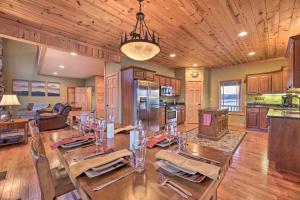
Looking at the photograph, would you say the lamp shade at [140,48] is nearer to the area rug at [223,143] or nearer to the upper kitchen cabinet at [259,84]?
the area rug at [223,143]

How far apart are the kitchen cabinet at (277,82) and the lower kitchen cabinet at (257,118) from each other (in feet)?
2.79

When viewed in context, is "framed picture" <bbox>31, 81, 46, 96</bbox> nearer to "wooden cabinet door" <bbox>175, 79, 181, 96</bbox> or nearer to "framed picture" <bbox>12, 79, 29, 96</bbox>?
"framed picture" <bbox>12, 79, 29, 96</bbox>

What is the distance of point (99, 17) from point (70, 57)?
139 inches

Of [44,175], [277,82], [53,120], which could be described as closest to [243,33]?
[277,82]

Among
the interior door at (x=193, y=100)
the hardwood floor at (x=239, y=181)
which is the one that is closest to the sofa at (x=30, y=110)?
the hardwood floor at (x=239, y=181)

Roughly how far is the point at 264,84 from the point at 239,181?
4799mm

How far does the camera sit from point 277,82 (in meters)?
5.18

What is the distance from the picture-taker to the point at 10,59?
24.8 ft

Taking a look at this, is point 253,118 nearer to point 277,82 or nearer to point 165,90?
point 277,82

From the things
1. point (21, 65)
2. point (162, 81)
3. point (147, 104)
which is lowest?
point (147, 104)

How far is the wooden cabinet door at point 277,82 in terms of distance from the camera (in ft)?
16.8

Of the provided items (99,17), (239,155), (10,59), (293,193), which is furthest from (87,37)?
(10,59)

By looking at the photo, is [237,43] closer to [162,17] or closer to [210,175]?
[162,17]

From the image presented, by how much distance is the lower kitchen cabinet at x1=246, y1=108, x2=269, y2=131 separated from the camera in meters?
5.11
